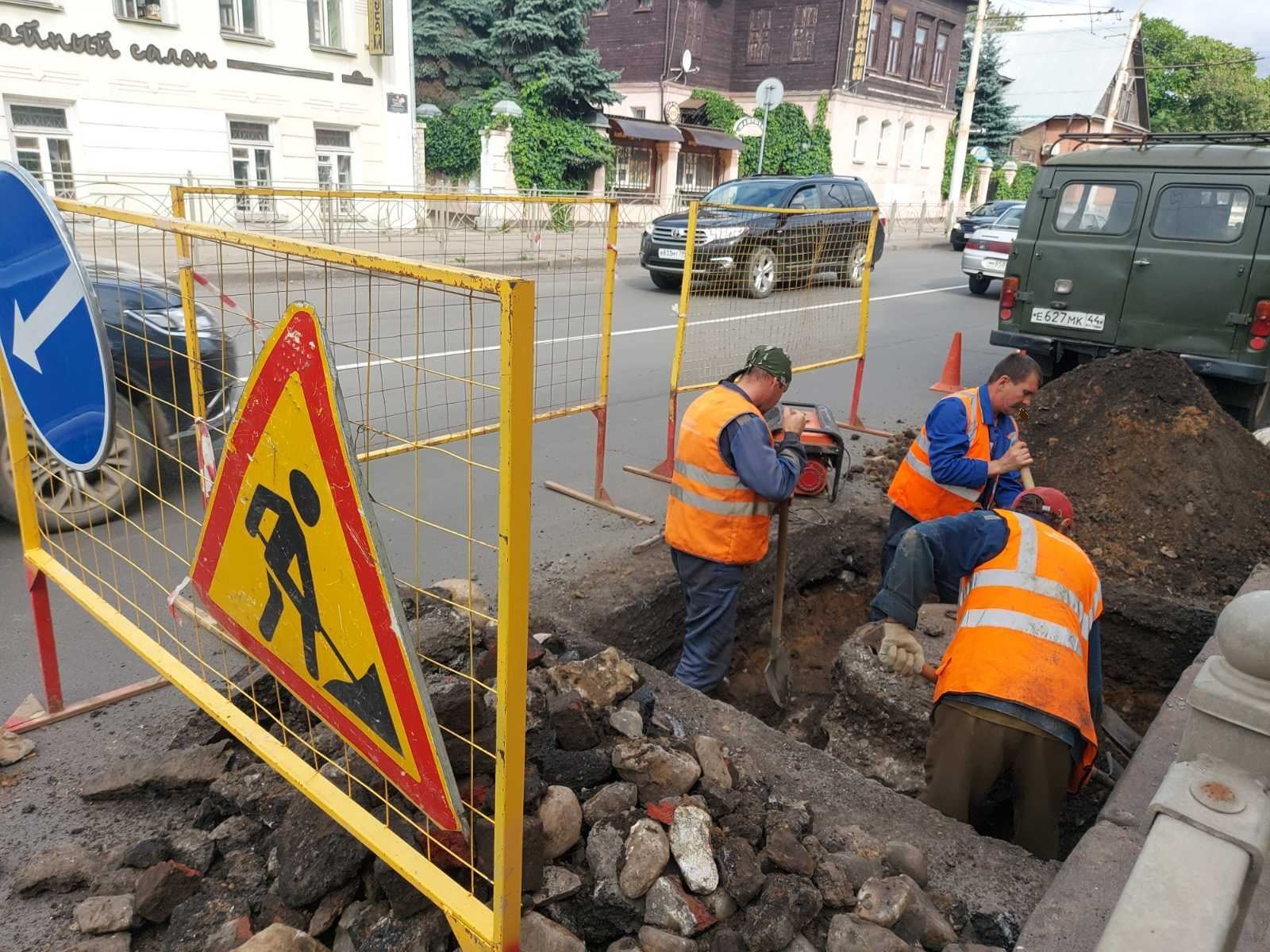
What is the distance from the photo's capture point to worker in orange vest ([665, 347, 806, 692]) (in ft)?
12.8

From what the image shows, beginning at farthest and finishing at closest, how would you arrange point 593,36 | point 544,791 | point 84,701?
point 593,36 < point 84,701 < point 544,791

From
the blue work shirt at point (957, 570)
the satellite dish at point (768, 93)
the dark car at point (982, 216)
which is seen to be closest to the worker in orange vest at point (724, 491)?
the blue work shirt at point (957, 570)

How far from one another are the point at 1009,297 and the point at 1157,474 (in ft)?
11.3

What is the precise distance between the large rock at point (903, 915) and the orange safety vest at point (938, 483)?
2323mm

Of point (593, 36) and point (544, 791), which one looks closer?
point (544, 791)

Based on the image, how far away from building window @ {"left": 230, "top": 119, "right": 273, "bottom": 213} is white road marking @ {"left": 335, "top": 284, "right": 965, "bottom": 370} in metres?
11.0

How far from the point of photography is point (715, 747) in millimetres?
3004

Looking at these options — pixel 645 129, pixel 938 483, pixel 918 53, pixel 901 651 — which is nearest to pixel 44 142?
pixel 645 129

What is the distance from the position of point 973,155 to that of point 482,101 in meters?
23.9

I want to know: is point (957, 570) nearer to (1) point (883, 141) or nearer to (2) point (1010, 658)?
(2) point (1010, 658)

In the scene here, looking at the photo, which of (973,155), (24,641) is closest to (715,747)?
(24,641)

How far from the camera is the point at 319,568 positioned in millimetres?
1953

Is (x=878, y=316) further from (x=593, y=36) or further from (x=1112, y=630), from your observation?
(x=593, y=36)

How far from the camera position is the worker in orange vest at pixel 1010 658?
307cm
